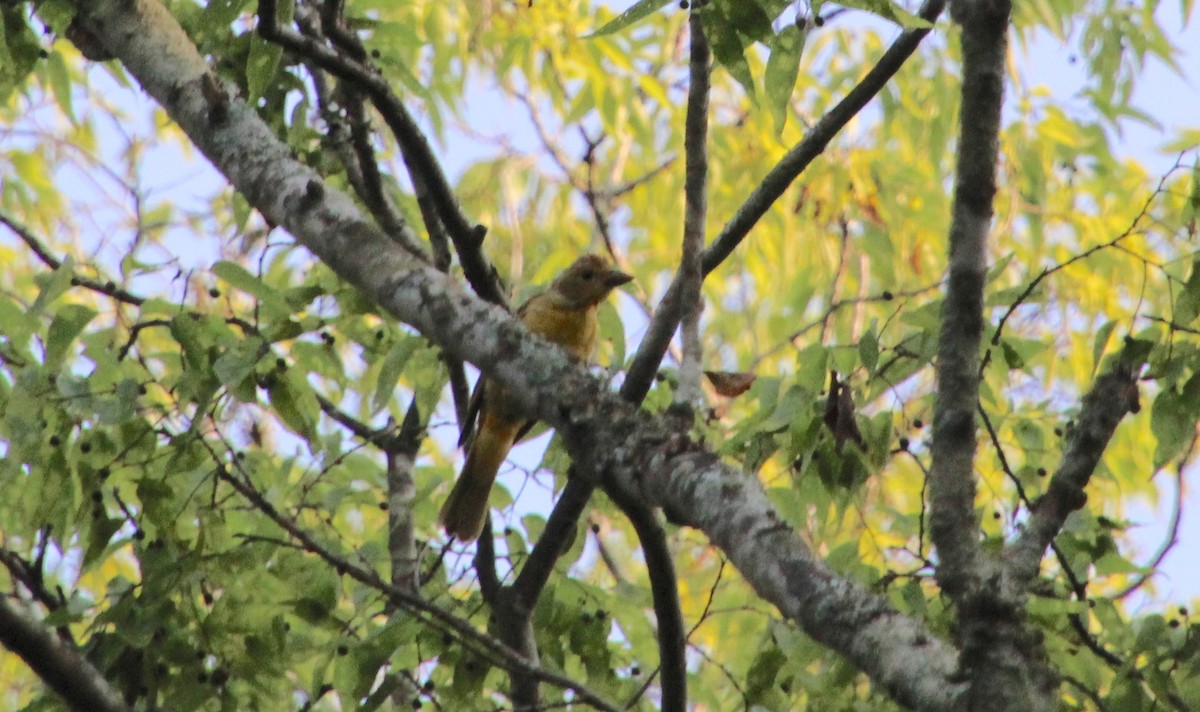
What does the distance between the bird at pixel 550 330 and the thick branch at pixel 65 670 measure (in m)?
1.54

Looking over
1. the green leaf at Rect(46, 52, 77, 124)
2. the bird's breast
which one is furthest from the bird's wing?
the green leaf at Rect(46, 52, 77, 124)

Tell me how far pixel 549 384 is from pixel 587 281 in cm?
252

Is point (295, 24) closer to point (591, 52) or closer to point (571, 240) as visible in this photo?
point (591, 52)

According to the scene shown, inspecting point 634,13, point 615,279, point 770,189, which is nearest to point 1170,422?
point 770,189

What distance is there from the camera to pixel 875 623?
1874mm

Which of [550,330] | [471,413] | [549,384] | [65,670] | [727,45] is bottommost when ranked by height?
[65,670]

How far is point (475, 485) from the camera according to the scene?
4375mm

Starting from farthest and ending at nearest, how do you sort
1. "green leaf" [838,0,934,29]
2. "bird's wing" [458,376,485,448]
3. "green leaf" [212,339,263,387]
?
"bird's wing" [458,376,485,448], "green leaf" [212,339,263,387], "green leaf" [838,0,934,29]

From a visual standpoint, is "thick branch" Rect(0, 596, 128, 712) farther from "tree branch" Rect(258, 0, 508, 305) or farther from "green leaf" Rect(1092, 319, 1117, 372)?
"green leaf" Rect(1092, 319, 1117, 372)

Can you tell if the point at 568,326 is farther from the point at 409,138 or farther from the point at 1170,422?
the point at 1170,422

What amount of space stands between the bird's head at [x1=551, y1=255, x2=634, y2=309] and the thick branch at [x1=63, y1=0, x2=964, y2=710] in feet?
6.57

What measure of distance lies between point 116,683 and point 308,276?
1341 millimetres

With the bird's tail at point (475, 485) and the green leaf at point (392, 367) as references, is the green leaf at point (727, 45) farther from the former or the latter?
the bird's tail at point (475, 485)

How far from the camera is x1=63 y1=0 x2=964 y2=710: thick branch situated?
188 cm
